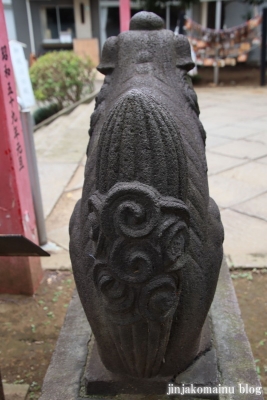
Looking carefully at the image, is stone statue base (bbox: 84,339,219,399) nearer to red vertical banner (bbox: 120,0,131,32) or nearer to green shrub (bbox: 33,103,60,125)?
red vertical banner (bbox: 120,0,131,32)

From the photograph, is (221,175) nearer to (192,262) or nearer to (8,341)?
(8,341)

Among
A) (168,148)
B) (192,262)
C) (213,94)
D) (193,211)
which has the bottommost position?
(213,94)

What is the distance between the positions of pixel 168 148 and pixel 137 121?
107 mm

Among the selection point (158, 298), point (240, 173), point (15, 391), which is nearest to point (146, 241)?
point (158, 298)

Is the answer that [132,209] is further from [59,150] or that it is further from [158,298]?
[59,150]

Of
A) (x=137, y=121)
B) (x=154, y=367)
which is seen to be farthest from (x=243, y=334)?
(x=137, y=121)

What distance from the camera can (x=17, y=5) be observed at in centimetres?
1551

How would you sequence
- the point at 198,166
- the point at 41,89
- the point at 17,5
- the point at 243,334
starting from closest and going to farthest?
1. the point at 198,166
2. the point at 243,334
3. the point at 41,89
4. the point at 17,5

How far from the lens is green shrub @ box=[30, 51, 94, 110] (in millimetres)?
8555

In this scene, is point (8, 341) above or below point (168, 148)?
below

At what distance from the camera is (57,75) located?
28.1ft

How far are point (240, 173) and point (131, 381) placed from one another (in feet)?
10.6

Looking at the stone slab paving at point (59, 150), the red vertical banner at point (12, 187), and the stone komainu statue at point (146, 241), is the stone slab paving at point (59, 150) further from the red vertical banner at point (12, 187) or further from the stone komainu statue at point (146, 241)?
the stone komainu statue at point (146, 241)

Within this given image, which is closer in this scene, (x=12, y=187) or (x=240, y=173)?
(x=12, y=187)
